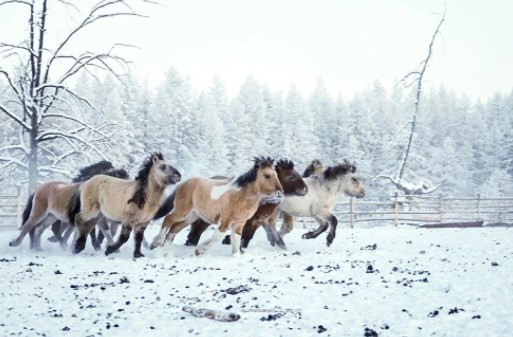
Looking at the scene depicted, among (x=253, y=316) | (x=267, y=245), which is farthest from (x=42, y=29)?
(x=253, y=316)

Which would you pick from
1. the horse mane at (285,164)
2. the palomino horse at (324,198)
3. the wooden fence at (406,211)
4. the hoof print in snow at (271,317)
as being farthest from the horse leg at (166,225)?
the wooden fence at (406,211)

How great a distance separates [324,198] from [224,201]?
9.44 feet

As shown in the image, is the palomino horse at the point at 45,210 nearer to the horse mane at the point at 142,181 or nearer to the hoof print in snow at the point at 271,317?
the horse mane at the point at 142,181

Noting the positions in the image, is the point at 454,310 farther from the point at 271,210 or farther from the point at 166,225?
the point at 166,225

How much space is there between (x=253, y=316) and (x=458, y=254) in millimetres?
5209

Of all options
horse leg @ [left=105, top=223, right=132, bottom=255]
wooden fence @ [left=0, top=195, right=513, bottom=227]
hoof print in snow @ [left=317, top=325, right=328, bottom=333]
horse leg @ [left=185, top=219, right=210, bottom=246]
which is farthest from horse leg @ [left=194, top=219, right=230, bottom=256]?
wooden fence @ [left=0, top=195, right=513, bottom=227]

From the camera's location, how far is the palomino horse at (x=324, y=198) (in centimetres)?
1185

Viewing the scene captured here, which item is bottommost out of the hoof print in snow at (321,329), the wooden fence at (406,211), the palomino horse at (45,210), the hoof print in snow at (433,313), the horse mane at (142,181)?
the wooden fence at (406,211)

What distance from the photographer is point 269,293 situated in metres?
6.27

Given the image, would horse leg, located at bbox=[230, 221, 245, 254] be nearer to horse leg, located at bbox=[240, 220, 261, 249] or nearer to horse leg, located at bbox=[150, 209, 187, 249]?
horse leg, located at bbox=[240, 220, 261, 249]

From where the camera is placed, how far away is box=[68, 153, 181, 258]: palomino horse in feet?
33.4

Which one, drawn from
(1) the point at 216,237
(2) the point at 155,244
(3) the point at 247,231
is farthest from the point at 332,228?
(2) the point at 155,244

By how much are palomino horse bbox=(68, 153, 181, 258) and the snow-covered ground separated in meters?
0.69

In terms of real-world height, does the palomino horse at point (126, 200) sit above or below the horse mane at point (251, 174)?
below
